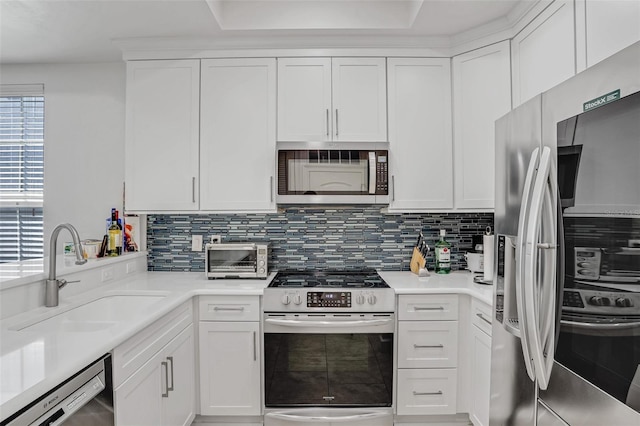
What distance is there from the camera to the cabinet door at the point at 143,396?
1.47 m

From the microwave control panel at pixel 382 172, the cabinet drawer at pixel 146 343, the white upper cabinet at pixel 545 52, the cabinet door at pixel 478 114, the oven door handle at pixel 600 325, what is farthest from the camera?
the microwave control panel at pixel 382 172

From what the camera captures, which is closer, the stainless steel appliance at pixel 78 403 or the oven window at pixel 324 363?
the stainless steel appliance at pixel 78 403

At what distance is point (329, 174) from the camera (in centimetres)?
254

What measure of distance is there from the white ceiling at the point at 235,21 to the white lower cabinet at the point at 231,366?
1666 millimetres

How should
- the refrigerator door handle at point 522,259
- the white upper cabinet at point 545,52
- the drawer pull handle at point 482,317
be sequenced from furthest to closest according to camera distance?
the drawer pull handle at point 482,317
the white upper cabinet at point 545,52
the refrigerator door handle at point 522,259

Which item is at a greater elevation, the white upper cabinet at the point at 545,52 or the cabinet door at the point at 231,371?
the white upper cabinet at the point at 545,52

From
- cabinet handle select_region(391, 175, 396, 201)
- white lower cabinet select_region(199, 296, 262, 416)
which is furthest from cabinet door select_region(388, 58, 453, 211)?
white lower cabinet select_region(199, 296, 262, 416)

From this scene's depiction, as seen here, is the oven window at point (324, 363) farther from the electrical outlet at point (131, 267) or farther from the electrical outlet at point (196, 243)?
the electrical outlet at point (131, 267)

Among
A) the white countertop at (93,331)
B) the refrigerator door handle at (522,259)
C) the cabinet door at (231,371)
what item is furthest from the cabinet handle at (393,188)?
the refrigerator door handle at (522,259)

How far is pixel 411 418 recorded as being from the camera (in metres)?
2.37

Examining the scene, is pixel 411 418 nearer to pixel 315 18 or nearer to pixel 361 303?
pixel 361 303

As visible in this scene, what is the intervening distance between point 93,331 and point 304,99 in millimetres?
1788

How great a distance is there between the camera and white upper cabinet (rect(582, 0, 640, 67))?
1.34 metres

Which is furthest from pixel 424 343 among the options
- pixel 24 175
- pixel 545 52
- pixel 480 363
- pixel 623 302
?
pixel 24 175
